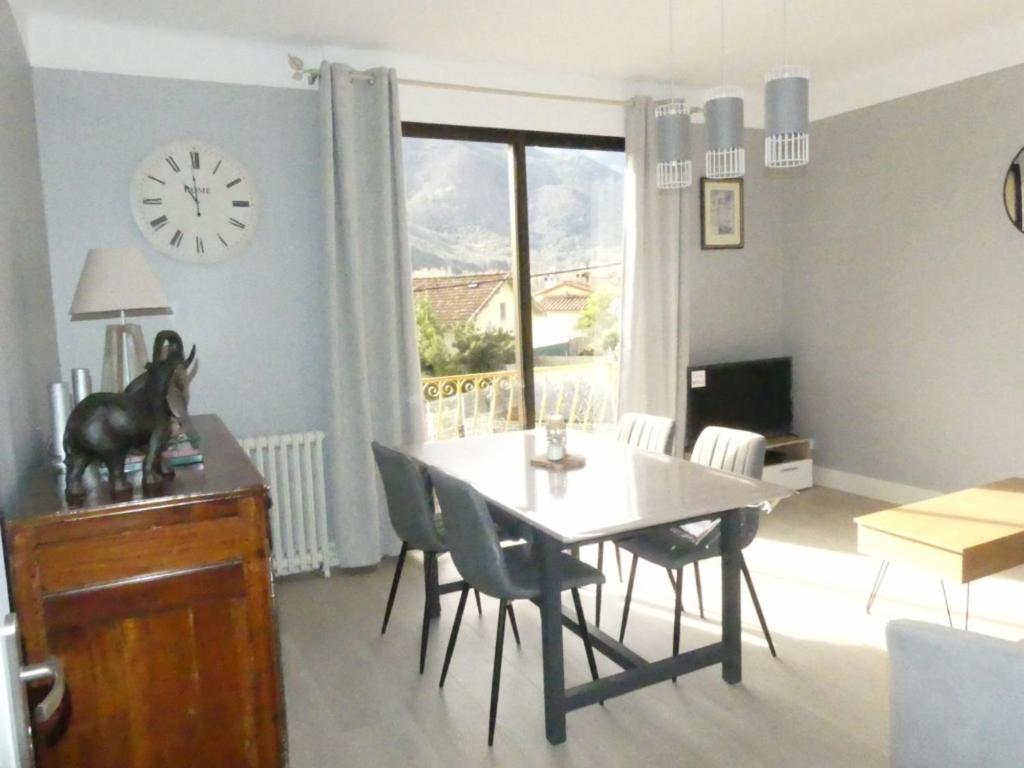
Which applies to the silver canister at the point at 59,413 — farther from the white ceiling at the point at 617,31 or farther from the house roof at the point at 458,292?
the house roof at the point at 458,292

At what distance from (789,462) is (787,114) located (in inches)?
128

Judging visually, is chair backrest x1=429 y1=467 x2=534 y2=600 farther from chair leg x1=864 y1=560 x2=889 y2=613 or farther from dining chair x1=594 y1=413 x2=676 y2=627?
chair leg x1=864 y1=560 x2=889 y2=613

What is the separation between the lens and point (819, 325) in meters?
5.32

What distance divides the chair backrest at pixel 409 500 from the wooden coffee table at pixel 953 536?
1.75 meters

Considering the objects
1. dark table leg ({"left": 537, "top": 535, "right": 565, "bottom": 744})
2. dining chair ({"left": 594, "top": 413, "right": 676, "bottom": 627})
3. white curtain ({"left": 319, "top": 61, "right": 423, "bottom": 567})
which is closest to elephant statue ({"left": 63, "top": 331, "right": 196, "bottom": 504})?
dark table leg ({"left": 537, "top": 535, "right": 565, "bottom": 744})

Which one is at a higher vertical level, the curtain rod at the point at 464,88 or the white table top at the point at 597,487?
the curtain rod at the point at 464,88

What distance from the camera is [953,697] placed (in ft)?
4.49

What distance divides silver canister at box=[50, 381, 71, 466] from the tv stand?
414cm

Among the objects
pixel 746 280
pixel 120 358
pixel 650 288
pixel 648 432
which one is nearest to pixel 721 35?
pixel 650 288

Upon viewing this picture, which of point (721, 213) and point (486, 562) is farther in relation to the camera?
point (721, 213)

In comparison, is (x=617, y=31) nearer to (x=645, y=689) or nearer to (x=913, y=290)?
(x=913, y=290)

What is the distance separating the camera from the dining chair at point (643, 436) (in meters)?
3.39

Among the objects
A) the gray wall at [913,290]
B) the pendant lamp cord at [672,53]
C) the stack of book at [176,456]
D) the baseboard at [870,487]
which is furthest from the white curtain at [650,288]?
the stack of book at [176,456]

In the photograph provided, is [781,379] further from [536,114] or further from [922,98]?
[536,114]
